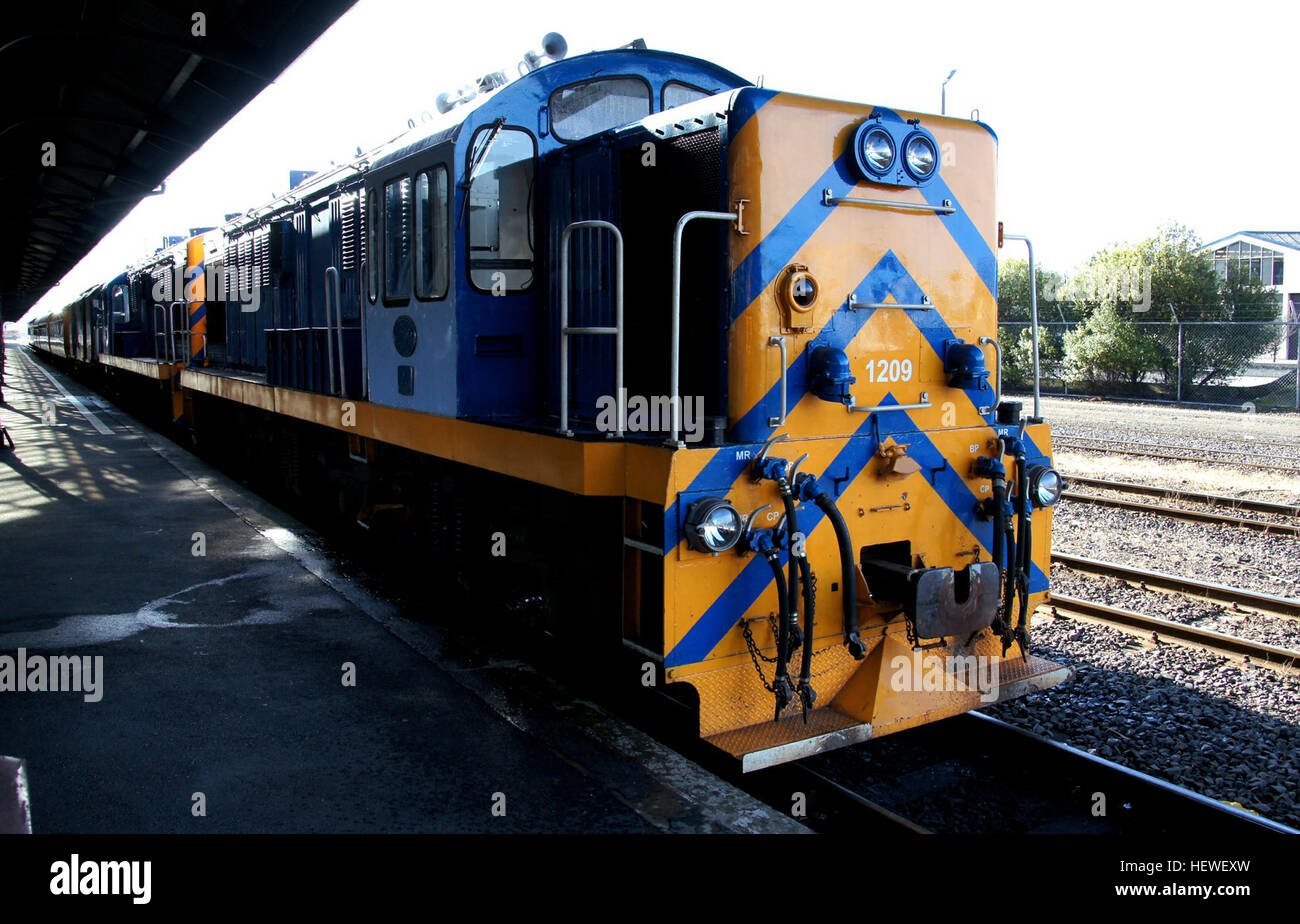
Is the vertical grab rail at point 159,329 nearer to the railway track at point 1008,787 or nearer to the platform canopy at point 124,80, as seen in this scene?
the platform canopy at point 124,80

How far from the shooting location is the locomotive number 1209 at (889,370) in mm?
4438

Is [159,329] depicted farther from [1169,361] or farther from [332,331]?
[1169,361]

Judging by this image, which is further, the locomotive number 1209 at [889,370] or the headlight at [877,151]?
the locomotive number 1209 at [889,370]

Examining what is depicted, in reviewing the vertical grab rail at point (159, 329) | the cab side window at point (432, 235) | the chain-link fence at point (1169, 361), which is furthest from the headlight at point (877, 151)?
the chain-link fence at point (1169, 361)

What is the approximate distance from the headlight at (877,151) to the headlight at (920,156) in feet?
0.41

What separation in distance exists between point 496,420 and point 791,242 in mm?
2013

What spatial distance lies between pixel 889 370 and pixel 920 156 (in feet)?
3.33

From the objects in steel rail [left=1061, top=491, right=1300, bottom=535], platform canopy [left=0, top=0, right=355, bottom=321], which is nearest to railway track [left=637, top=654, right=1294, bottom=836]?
steel rail [left=1061, top=491, right=1300, bottom=535]

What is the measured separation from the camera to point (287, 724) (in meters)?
4.39

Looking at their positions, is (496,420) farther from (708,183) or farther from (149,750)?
(149,750)

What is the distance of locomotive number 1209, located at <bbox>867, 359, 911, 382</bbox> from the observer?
444cm

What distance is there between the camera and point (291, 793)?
3.71 m
